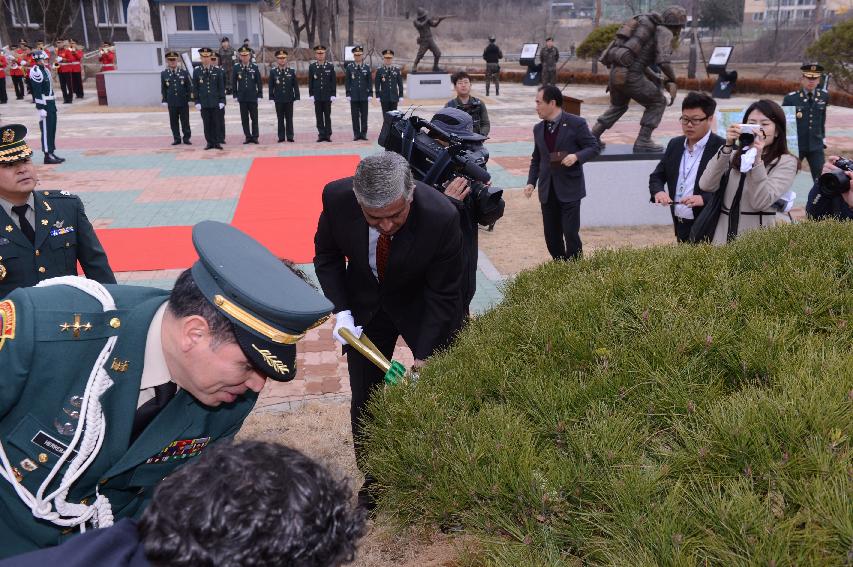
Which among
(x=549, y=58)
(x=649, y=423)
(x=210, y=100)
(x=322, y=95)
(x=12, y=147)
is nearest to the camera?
(x=649, y=423)

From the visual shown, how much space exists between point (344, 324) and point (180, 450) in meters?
1.67

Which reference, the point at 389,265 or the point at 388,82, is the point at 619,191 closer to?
the point at 389,265

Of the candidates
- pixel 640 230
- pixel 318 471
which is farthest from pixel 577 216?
pixel 318 471

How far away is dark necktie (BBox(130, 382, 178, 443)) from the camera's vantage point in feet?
6.95

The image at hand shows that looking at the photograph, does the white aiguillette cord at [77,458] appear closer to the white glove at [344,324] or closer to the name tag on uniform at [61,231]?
the white glove at [344,324]

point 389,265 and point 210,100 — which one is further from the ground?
point 210,100

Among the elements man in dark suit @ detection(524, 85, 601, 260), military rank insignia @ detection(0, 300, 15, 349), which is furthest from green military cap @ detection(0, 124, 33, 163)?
man in dark suit @ detection(524, 85, 601, 260)

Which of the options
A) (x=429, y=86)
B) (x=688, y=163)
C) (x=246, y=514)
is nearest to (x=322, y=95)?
(x=429, y=86)

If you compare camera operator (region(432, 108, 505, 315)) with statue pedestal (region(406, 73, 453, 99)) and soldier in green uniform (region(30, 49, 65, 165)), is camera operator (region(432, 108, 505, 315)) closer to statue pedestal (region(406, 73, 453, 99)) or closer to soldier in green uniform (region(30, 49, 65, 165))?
soldier in green uniform (region(30, 49, 65, 165))

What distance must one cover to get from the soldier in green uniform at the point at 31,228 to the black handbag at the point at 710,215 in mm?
3637

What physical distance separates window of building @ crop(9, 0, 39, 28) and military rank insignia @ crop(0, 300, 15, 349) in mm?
45718

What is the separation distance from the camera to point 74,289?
2143 mm

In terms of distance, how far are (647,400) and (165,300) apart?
62.6 inches

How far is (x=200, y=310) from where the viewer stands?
1928 mm
